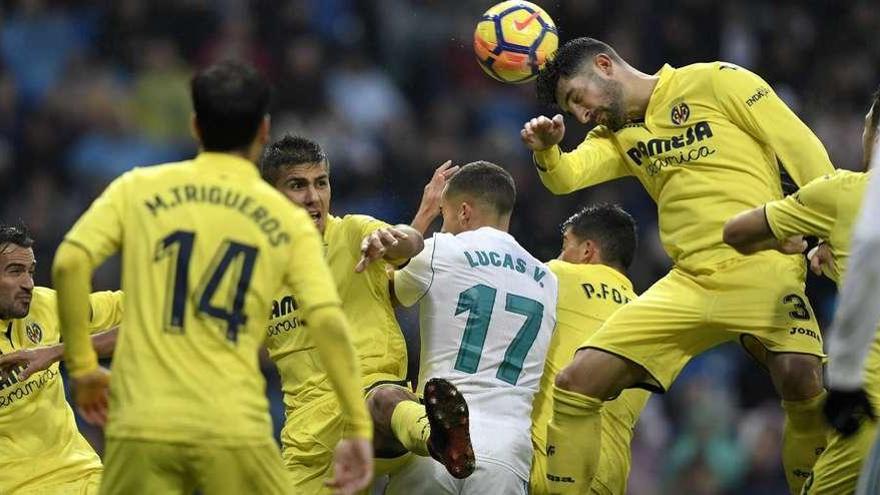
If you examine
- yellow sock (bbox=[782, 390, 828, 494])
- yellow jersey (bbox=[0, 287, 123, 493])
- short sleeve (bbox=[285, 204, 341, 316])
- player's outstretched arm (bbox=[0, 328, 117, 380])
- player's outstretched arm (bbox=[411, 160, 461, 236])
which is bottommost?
yellow sock (bbox=[782, 390, 828, 494])

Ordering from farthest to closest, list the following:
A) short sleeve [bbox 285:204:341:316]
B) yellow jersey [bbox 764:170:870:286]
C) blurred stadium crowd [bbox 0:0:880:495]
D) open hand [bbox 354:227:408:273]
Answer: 1. blurred stadium crowd [bbox 0:0:880:495]
2. open hand [bbox 354:227:408:273]
3. yellow jersey [bbox 764:170:870:286]
4. short sleeve [bbox 285:204:341:316]

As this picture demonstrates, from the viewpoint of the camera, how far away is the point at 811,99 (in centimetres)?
1454

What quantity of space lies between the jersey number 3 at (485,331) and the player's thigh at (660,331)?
306 millimetres

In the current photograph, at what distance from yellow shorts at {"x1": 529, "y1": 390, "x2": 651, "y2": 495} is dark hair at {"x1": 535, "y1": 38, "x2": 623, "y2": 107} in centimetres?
160

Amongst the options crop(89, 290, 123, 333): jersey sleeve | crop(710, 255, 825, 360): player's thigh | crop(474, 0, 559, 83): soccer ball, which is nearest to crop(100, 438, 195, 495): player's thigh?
crop(89, 290, 123, 333): jersey sleeve

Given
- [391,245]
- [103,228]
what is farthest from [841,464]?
[103,228]

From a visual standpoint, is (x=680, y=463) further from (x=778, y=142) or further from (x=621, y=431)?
(x=778, y=142)

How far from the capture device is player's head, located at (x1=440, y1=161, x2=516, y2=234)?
7.57 m

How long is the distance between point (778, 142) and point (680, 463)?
5.96 meters

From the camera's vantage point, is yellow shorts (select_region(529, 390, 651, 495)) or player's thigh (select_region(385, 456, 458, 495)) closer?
player's thigh (select_region(385, 456, 458, 495))

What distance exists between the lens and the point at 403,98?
1430cm

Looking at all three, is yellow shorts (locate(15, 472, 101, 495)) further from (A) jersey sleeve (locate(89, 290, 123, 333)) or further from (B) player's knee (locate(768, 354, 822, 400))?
(B) player's knee (locate(768, 354, 822, 400))

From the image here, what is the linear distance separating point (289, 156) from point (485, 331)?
50.6 inches

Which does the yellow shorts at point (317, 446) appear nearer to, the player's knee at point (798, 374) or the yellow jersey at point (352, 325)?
the yellow jersey at point (352, 325)
